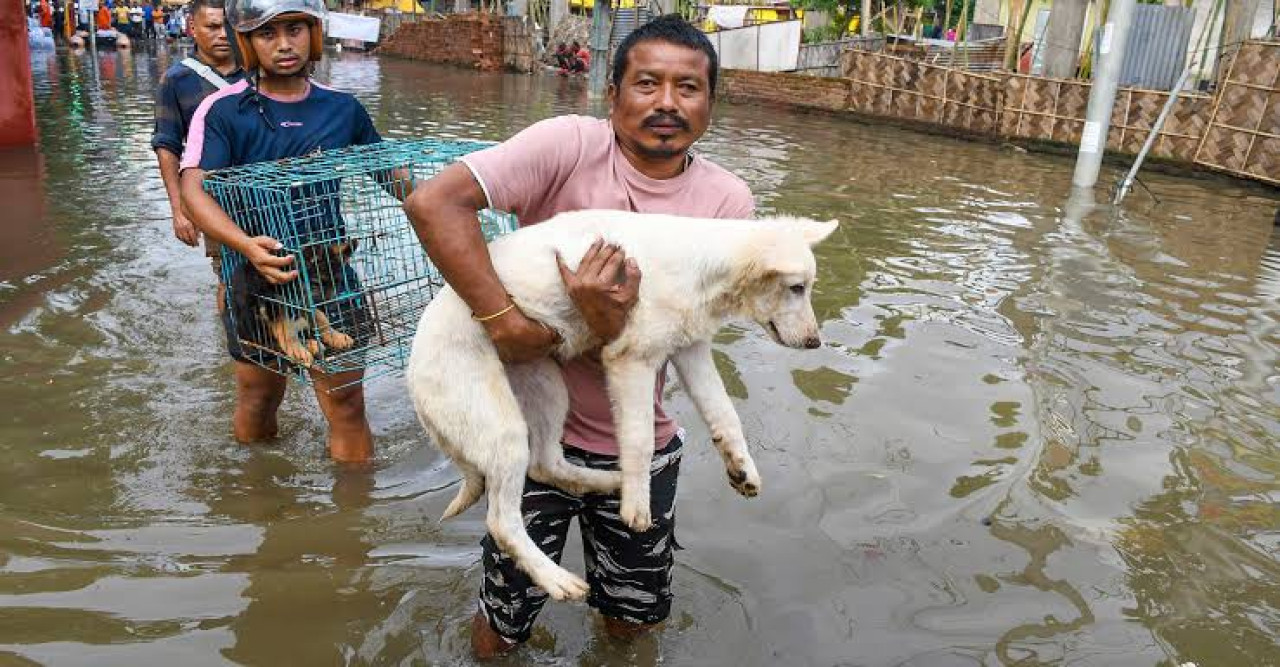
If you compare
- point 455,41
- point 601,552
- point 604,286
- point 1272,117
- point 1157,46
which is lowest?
point 601,552

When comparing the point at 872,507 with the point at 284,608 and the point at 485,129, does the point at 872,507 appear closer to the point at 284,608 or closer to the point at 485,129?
the point at 284,608

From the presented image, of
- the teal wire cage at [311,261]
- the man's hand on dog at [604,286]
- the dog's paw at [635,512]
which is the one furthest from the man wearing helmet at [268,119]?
the dog's paw at [635,512]

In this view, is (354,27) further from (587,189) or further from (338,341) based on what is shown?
(587,189)

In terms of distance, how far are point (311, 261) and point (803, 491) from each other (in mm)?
2437

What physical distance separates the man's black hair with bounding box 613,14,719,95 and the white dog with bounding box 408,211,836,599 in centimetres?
42

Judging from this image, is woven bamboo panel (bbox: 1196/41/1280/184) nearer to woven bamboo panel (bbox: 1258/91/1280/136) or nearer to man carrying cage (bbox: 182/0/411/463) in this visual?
woven bamboo panel (bbox: 1258/91/1280/136)

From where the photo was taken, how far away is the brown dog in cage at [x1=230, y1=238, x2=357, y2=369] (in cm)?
369

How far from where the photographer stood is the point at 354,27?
36781 millimetres

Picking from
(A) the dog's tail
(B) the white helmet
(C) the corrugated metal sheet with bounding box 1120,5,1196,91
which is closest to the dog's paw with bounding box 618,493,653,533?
(A) the dog's tail

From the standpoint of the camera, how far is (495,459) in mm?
2590

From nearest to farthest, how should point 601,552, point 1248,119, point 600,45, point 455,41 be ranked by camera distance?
1. point 601,552
2. point 1248,119
3. point 600,45
4. point 455,41

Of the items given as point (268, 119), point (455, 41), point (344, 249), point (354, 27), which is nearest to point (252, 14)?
point (268, 119)

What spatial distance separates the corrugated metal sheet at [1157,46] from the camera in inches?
663

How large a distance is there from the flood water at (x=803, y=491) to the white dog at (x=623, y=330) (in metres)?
0.98
